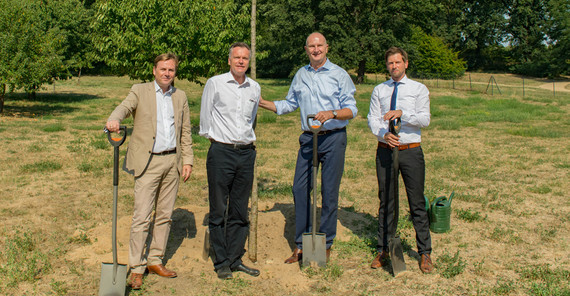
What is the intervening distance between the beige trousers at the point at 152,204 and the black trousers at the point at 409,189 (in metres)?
2.16

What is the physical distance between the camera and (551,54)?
5250 centimetres

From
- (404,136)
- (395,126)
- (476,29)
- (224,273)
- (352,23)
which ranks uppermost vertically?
(476,29)

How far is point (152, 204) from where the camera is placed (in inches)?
180

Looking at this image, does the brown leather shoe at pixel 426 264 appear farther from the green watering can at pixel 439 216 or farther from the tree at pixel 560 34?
the tree at pixel 560 34

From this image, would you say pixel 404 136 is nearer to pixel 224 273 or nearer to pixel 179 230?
pixel 224 273

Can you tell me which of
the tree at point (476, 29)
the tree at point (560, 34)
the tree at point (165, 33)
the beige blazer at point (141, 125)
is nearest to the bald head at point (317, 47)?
the beige blazer at point (141, 125)

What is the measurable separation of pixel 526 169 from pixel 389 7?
3035cm

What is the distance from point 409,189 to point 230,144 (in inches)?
76.1

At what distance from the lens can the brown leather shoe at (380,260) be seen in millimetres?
5156

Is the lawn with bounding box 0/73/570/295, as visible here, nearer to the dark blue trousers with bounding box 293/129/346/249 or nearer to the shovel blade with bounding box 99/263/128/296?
the shovel blade with bounding box 99/263/128/296

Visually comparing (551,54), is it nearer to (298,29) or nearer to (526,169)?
(298,29)

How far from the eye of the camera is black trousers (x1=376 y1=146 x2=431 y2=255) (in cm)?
490

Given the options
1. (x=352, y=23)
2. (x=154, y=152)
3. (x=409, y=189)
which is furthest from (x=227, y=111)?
(x=352, y=23)

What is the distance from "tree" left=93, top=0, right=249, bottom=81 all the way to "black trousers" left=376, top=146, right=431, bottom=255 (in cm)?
924
